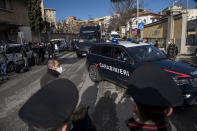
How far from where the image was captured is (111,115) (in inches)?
144

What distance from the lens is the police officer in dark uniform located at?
1212 millimetres

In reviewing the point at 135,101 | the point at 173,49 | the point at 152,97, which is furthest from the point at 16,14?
the point at 152,97

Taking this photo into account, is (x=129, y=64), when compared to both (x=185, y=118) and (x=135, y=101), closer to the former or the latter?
(x=185, y=118)

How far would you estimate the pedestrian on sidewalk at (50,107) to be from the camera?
1023 mm

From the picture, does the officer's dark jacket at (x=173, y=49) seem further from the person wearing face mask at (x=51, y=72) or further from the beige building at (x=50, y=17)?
the beige building at (x=50, y=17)

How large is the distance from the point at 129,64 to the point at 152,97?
136 inches

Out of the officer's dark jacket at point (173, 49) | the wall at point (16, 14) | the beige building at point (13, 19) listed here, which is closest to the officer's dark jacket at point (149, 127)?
the officer's dark jacket at point (173, 49)

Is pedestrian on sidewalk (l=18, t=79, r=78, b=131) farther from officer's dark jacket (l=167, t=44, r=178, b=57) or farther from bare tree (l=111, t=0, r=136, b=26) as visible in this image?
bare tree (l=111, t=0, r=136, b=26)

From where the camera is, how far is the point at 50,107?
42.3 inches

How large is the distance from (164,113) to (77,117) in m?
0.88

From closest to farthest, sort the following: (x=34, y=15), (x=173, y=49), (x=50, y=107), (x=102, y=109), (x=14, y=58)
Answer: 1. (x=50, y=107)
2. (x=102, y=109)
3. (x=173, y=49)
4. (x=14, y=58)
5. (x=34, y=15)

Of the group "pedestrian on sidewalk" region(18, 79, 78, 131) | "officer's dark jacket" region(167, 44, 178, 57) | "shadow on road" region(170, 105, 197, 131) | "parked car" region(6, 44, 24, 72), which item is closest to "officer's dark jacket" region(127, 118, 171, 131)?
"pedestrian on sidewalk" region(18, 79, 78, 131)

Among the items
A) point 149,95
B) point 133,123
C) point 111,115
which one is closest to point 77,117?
point 133,123

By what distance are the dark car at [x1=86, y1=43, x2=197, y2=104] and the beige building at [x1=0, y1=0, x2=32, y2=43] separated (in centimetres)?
1540
